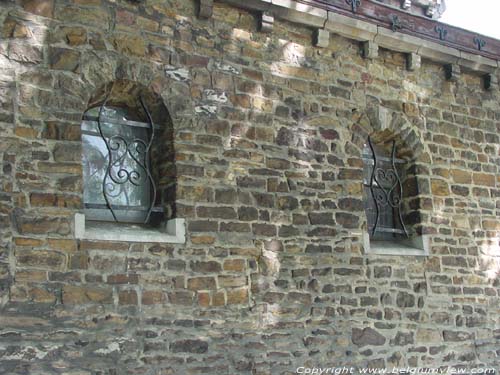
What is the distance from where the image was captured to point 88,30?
5.57m

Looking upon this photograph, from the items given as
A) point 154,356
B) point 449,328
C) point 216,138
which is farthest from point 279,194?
point 449,328

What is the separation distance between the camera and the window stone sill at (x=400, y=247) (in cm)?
679

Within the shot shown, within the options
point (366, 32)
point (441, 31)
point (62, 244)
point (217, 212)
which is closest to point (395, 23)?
point (366, 32)

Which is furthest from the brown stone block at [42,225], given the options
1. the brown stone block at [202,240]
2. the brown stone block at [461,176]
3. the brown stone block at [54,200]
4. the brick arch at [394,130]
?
the brown stone block at [461,176]

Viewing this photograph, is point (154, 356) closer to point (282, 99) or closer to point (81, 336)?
point (81, 336)

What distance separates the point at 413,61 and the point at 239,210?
304 centimetres

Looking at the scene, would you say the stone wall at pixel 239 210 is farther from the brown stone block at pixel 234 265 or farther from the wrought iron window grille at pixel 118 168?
the wrought iron window grille at pixel 118 168

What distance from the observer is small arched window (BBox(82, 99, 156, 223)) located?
5.76m

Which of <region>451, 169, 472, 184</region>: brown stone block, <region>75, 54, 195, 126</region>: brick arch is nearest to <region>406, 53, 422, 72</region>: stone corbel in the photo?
<region>451, 169, 472, 184</region>: brown stone block

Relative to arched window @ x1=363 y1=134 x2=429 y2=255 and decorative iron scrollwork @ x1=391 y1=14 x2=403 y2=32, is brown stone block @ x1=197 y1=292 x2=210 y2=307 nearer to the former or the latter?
arched window @ x1=363 y1=134 x2=429 y2=255

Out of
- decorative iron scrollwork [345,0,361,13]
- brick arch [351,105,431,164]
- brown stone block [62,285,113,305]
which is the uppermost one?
decorative iron scrollwork [345,0,361,13]

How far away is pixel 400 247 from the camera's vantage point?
7.19 metres

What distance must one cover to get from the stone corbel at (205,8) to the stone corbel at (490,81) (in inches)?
159

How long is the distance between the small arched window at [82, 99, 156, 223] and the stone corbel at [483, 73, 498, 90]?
465 centimetres
